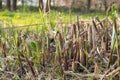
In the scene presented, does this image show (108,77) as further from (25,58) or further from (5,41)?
(5,41)

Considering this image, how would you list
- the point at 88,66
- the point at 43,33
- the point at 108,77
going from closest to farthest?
the point at 108,77
the point at 88,66
the point at 43,33

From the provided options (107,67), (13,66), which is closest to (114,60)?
(107,67)

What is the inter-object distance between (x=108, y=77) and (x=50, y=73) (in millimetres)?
165

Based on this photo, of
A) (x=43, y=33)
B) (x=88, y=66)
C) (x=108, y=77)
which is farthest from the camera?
(x=43, y=33)

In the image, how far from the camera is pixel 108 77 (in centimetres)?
82

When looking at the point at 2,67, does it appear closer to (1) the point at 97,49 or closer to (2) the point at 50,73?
(2) the point at 50,73

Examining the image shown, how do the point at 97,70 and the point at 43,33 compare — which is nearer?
the point at 97,70

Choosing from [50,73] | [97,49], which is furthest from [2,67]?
[97,49]

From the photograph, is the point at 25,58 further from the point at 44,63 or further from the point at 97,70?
the point at 97,70

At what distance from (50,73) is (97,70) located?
14 centimetres

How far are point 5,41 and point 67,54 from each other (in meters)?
0.26

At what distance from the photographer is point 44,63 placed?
978mm

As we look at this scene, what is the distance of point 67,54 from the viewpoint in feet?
3.21

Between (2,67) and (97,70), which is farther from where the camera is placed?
(2,67)
